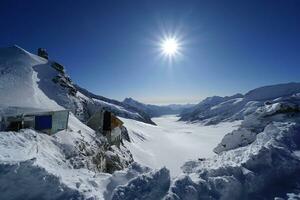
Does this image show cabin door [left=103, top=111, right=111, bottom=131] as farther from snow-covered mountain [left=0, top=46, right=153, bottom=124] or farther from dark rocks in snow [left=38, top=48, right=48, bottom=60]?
dark rocks in snow [left=38, top=48, right=48, bottom=60]

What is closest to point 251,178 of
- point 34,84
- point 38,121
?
point 38,121

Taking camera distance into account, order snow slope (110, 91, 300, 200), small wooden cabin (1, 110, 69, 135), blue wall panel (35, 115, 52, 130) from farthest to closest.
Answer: blue wall panel (35, 115, 52, 130), small wooden cabin (1, 110, 69, 135), snow slope (110, 91, 300, 200)

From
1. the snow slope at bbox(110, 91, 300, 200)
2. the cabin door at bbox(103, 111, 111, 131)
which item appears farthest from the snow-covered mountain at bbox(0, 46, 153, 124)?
the snow slope at bbox(110, 91, 300, 200)

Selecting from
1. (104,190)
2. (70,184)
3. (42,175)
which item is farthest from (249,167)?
(42,175)

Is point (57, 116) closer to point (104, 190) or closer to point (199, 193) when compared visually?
point (104, 190)

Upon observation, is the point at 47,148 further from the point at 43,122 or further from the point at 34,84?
the point at 34,84
